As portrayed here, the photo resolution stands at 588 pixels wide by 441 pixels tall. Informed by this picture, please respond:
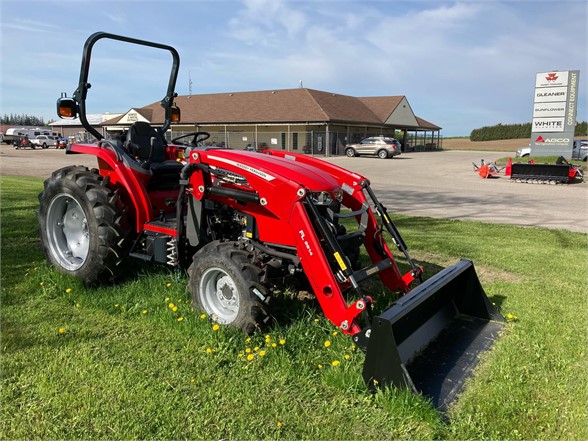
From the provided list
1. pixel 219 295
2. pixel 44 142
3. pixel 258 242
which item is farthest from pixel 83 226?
pixel 44 142

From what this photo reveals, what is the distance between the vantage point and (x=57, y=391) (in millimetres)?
2850

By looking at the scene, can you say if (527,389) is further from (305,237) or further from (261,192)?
(261,192)

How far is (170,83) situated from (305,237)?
10.2 feet

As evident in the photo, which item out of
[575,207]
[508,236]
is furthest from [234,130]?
[508,236]

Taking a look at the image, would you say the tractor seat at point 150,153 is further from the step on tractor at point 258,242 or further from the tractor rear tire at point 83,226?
the tractor rear tire at point 83,226

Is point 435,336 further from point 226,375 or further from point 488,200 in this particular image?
point 488,200

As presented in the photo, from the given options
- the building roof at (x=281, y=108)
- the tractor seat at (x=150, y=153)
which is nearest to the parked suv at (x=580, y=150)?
the building roof at (x=281, y=108)

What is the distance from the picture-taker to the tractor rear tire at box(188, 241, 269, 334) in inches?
133

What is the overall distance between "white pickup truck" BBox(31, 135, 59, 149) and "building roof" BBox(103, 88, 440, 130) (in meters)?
5.71

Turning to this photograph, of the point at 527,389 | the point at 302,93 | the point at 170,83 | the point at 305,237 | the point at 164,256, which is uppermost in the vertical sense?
the point at 302,93

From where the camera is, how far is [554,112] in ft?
77.6

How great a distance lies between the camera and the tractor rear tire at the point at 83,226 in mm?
4242

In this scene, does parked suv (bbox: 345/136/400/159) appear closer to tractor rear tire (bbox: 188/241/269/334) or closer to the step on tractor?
the step on tractor

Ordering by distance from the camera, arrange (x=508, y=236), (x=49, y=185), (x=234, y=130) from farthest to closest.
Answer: (x=234, y=130)
(x=508, y=236)
(x=49, y=185)
